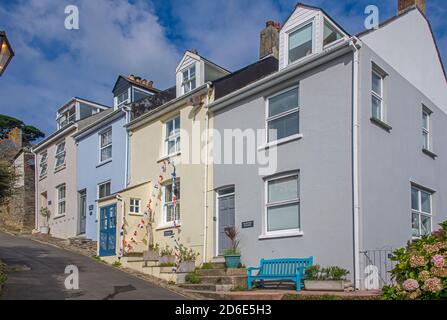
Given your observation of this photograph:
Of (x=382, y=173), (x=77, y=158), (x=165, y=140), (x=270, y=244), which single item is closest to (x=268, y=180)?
(x=270, y=244)

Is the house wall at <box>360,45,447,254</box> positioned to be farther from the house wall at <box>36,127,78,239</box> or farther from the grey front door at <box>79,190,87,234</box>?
the house wall at <box>36,127,78,239</box>

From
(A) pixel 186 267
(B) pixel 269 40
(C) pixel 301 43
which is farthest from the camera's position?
(B) pixel 269 40

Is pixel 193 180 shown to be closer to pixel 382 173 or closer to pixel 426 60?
pixel 382 173

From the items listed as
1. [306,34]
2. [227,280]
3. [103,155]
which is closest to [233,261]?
[227,280]

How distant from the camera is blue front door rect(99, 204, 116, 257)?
18.3m

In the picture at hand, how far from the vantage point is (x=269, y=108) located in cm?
1520

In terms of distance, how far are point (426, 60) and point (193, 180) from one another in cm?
881

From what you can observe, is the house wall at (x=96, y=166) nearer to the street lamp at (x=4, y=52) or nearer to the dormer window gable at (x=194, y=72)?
the dormer window gable at (x=194, y=72)

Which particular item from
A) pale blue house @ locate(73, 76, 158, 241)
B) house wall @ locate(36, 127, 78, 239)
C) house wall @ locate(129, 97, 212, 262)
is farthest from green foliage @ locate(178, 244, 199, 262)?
house wall @ locate(36, 127, 78, 239)

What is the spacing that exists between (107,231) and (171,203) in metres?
2.74

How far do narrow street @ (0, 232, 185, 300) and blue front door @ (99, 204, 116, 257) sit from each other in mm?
672

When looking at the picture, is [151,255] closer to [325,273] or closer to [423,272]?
[325,273]

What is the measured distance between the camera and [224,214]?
15953 mm
